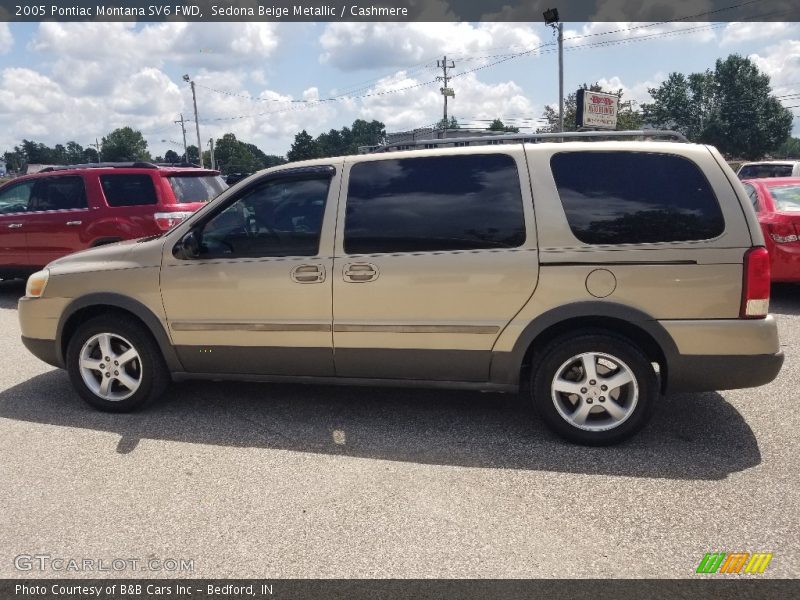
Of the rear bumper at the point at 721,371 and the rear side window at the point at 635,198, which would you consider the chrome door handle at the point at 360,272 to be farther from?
the rear bumper at the point at 721,371

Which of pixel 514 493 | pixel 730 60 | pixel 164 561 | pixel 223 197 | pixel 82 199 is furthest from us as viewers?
pixel 730 60

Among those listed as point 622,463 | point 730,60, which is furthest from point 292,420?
point 730,60

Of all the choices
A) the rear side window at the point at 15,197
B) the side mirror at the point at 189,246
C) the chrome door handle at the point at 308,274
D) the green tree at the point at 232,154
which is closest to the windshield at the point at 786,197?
the chrome door handle at the point at 308,274

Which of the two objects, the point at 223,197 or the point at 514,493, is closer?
the point at 514,493

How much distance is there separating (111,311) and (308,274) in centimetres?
157

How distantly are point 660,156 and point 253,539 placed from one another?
3004mm

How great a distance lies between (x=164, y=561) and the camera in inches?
108

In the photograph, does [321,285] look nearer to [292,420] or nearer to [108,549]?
[292,420]

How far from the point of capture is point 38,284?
4.63m

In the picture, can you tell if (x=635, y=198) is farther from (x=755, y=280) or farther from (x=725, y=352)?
(x=725, y=352)

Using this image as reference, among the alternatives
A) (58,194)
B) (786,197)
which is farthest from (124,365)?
(786,197)

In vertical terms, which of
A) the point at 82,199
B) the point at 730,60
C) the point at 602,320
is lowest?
the point at 602,320

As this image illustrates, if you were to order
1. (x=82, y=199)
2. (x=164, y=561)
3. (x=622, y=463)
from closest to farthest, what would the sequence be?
1. (x=164, y=561)
2. (x=622, y=463)
3. (x=82, y=199)

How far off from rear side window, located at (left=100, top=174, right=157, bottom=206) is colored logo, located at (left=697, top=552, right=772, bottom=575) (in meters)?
7.74
